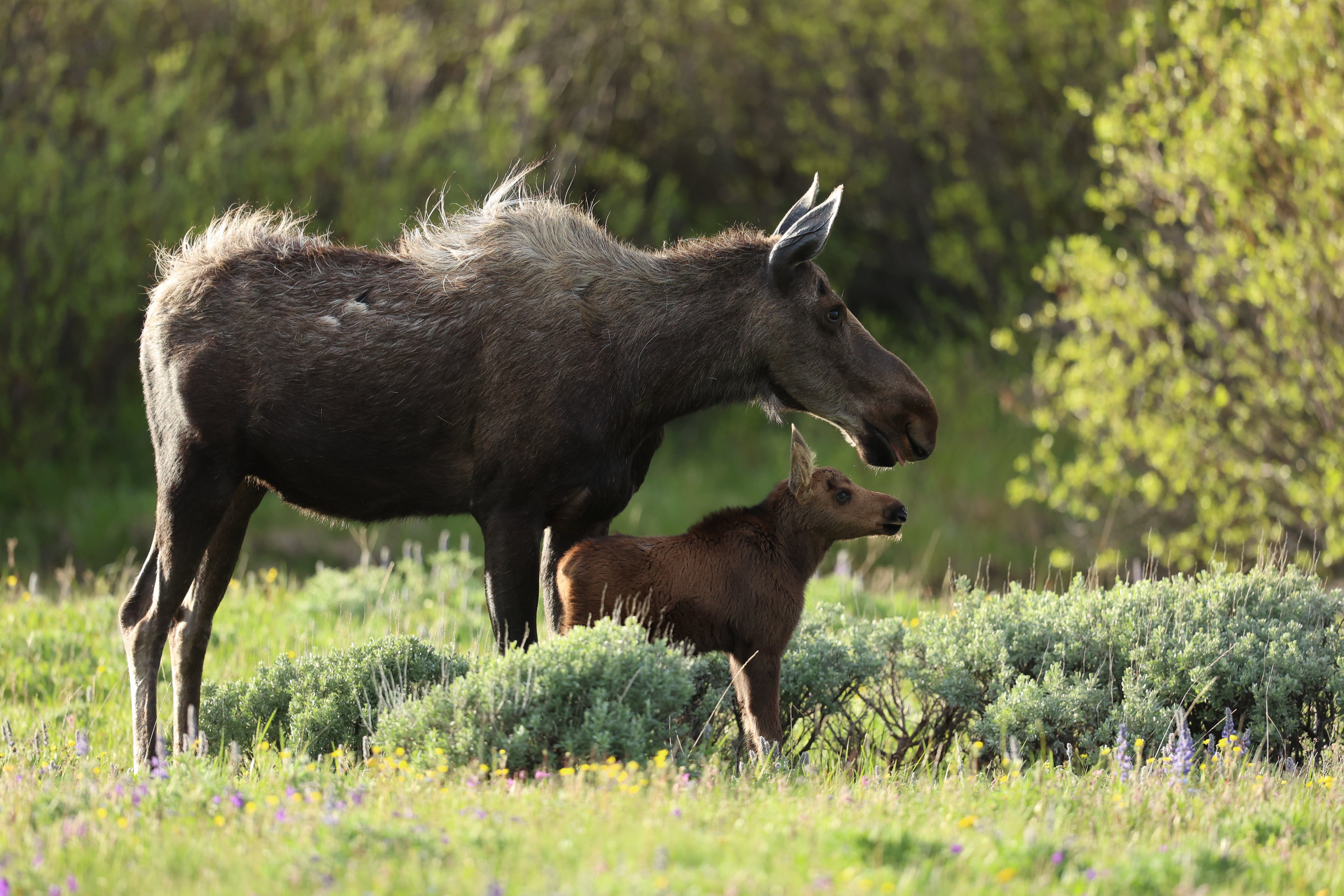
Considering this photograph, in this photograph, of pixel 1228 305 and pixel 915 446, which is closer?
pixel 915 446

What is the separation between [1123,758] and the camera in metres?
5.16

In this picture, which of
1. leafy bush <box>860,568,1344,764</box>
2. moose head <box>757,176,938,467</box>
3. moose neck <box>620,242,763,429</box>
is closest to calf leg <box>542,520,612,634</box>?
moose neck <box>620,242,763,429</box>

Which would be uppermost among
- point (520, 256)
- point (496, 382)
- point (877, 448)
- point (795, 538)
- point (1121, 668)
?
point (520, 256)

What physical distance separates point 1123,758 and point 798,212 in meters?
2.61

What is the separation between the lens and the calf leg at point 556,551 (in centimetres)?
576

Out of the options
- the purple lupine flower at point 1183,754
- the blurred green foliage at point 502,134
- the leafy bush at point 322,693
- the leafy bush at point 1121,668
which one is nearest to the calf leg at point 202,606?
the leafy bush at point 322,693

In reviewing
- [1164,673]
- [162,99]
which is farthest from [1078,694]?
[162,99]

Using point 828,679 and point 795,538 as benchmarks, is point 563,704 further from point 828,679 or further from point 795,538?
point 828,679

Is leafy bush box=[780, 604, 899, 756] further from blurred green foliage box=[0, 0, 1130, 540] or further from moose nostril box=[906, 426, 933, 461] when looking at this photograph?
blurred green foliage box=[0, 0, 1130, 540]

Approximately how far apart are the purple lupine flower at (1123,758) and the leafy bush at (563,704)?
1.63 metres

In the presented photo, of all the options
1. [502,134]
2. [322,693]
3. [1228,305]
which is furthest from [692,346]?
[502,134]

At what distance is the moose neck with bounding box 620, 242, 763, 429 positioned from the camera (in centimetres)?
562

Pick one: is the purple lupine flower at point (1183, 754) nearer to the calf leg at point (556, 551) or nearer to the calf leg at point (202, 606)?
the calf leg at point (556, 551)

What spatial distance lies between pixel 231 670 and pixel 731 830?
14.5 feet
